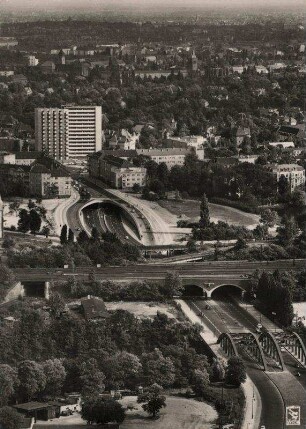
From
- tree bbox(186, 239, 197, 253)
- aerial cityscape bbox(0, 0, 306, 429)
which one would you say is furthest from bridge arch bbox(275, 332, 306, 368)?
tree bbox(186, 239, 197, 253)

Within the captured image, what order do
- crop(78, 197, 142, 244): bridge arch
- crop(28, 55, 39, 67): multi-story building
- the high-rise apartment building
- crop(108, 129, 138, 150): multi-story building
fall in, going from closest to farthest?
1. crop(78, 197, 142, 244): bridge arch
2. the high-rise apartment building
3. crop(108, 129, 138, 150): multi-story building
4. crop(28, 55, 39, 67): multi-story building

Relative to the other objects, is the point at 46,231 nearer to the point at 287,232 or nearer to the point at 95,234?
the point at 95,234

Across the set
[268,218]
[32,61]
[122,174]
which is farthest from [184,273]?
[32,61]

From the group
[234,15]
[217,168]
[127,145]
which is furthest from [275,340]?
[127,145]

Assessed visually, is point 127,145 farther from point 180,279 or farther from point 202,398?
point 202,398

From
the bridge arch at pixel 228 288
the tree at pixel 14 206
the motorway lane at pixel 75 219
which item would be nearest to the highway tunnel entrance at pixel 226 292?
the bridge arch at pixel 228 288

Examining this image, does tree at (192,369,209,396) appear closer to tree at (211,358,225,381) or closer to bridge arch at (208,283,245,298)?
tree at (211,358,225,381)

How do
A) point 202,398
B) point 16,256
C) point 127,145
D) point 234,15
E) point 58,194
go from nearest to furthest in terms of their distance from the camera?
point 202,398
point 16,256
point 234,15
point 58,194
point 127,145
